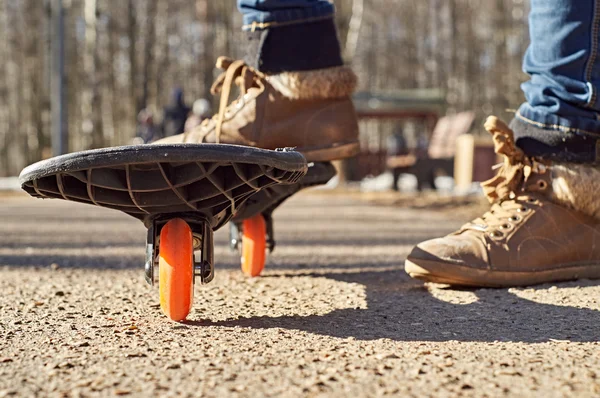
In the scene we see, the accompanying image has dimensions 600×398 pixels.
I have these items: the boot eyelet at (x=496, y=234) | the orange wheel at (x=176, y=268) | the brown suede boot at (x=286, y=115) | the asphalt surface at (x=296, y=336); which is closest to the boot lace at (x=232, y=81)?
the brown suede boot at (x=286, y=115)

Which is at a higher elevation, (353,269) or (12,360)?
(12,360)

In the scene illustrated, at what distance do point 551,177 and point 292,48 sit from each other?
2.68ft

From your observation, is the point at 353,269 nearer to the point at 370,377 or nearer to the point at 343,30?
the point at 370,377

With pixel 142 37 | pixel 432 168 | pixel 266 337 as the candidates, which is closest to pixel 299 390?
pixel 266 337

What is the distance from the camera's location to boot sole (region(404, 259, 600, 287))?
1.83 metres

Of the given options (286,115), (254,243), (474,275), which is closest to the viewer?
(474,275)

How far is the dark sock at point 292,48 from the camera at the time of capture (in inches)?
84.9

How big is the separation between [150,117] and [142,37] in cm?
1501

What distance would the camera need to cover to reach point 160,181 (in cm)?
143

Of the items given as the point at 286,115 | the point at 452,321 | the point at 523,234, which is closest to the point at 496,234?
the point at 523,234

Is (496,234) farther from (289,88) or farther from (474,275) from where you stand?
(289,88)

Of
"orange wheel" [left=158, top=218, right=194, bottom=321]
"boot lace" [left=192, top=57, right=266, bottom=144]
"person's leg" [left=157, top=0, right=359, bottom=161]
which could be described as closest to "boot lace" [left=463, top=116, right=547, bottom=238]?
"person's leg" [left=157, top=0, right=359, bottom=161]

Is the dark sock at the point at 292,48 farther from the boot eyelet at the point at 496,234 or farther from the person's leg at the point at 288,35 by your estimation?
the boot eyelet at the point at 496,234

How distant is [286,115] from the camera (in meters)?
2.11
